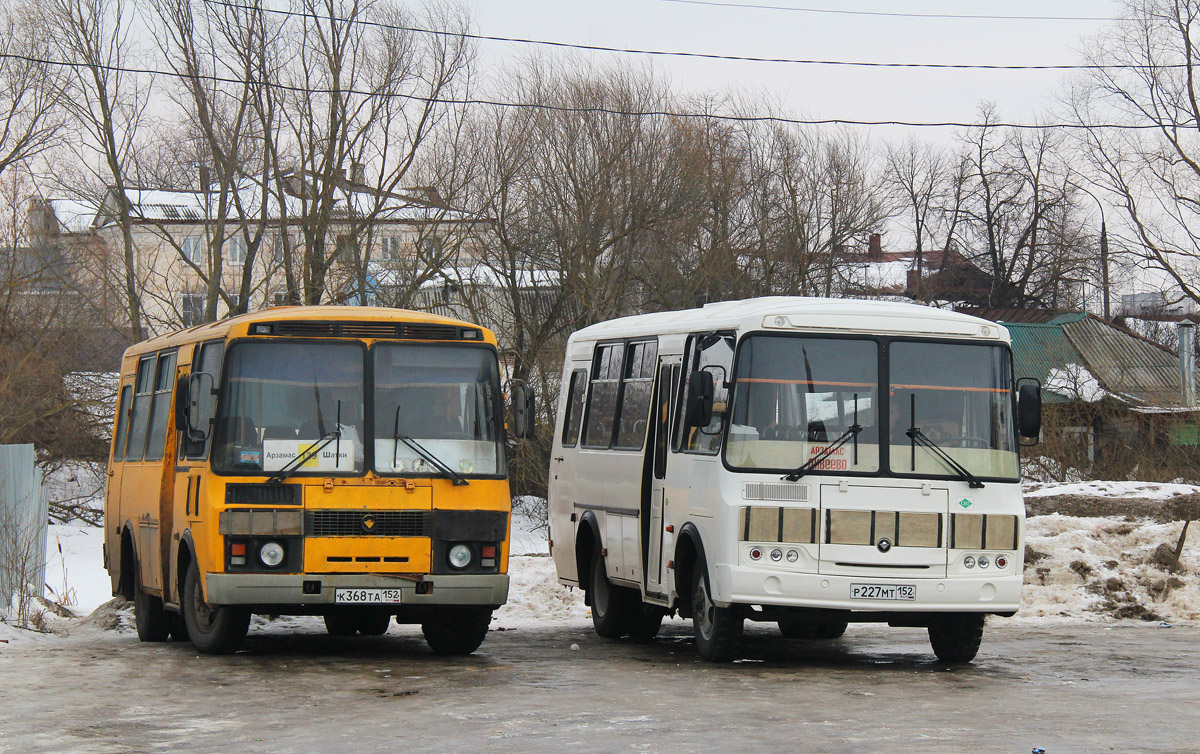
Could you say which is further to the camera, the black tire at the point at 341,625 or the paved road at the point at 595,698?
the black tire at the point at 341,625

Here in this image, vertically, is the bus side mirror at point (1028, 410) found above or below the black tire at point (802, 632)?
above

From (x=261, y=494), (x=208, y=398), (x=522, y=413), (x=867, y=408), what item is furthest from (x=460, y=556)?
(x=867, y=408)

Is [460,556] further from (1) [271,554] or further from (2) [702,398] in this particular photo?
(2) [702,398]

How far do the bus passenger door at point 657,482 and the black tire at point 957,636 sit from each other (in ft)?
7.49

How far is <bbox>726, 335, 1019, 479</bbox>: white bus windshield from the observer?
11.7 metres

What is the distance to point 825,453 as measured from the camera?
11641 millimetres

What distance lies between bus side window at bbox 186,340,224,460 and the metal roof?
37741 mm

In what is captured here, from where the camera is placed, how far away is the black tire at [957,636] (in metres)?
12.2

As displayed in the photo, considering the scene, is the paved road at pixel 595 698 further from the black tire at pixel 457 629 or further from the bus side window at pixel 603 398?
the bus side window at pixel 603 398

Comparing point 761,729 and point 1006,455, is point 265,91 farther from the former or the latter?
point 761,729

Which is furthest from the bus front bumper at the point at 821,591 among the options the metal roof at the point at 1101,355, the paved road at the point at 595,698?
the metal roof at the point at 1101,355

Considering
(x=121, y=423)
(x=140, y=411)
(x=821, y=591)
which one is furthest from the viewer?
(x=121, y=423)

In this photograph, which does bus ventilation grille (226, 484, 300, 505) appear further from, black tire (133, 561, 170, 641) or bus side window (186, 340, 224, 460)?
black tire (133, 561, 170, 641)

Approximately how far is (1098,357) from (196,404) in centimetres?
4404
